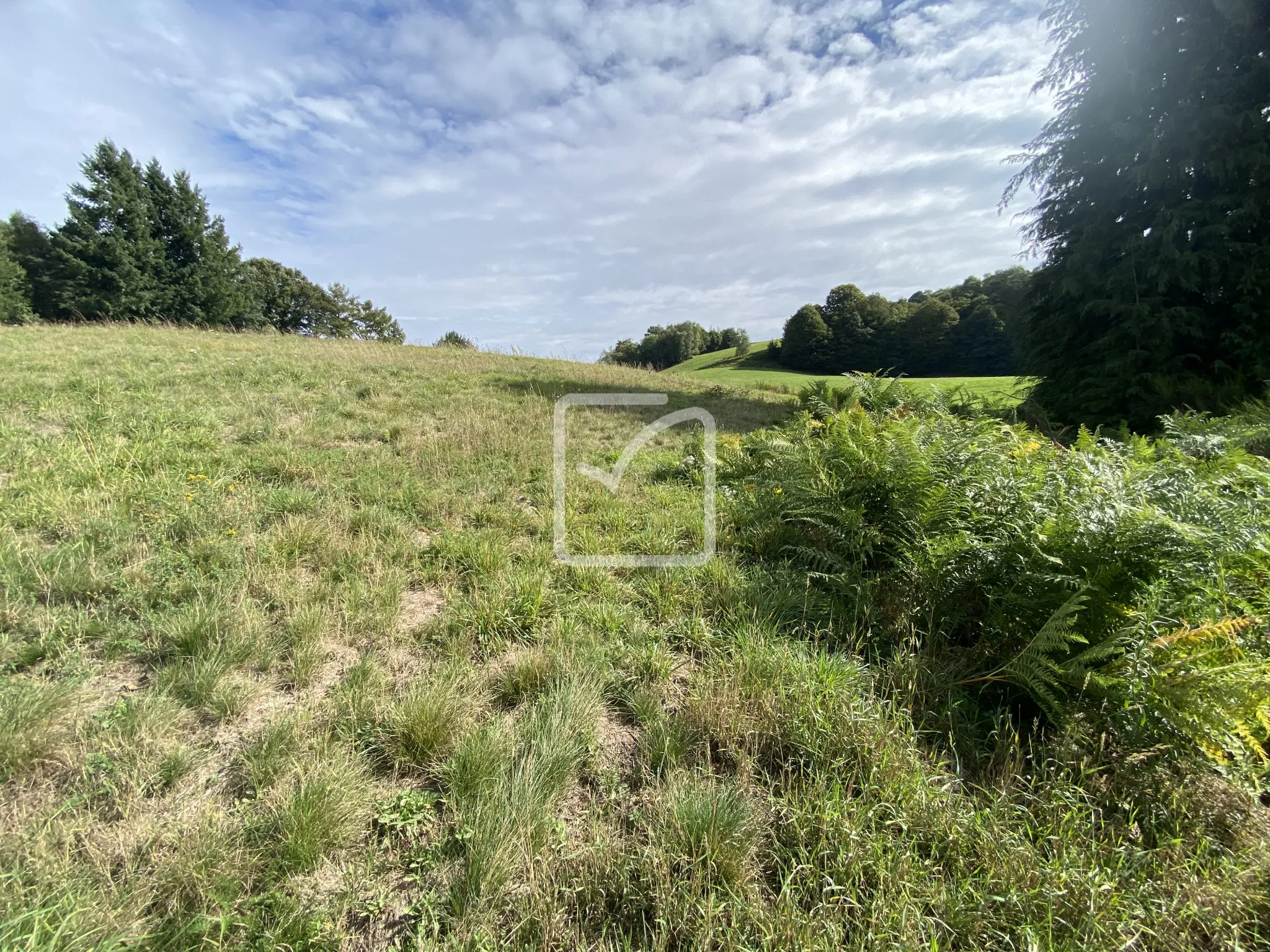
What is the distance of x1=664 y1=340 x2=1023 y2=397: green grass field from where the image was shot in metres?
10.8

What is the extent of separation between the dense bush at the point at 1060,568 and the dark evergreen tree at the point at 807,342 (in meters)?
39.6

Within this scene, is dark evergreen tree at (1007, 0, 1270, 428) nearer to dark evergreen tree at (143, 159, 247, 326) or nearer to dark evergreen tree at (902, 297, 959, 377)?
dark evergreen tree at (902, 297, 959, 377)

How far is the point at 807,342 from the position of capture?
41562 millimetres

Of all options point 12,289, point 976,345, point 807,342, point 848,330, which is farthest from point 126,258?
point 976,345

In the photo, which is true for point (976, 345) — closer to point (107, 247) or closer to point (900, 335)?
point (900, 335)

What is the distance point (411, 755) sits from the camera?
1.78 m

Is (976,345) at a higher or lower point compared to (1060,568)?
higher

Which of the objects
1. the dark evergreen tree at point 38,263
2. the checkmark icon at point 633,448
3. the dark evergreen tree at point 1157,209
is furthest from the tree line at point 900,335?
the dark evergreen tree at point 38,263

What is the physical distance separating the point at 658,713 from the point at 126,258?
43.2 m

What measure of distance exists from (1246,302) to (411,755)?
12636 millimetres

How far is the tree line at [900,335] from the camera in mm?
37500

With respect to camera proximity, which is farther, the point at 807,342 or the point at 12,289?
the point at 807,342

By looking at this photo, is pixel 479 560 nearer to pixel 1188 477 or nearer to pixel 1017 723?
pixel 1017 723

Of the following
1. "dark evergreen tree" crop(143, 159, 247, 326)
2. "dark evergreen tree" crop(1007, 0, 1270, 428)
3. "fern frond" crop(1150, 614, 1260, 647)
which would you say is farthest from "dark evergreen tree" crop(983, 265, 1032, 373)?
"dark evergreen tree" crop(143, 159, 247, 326)
